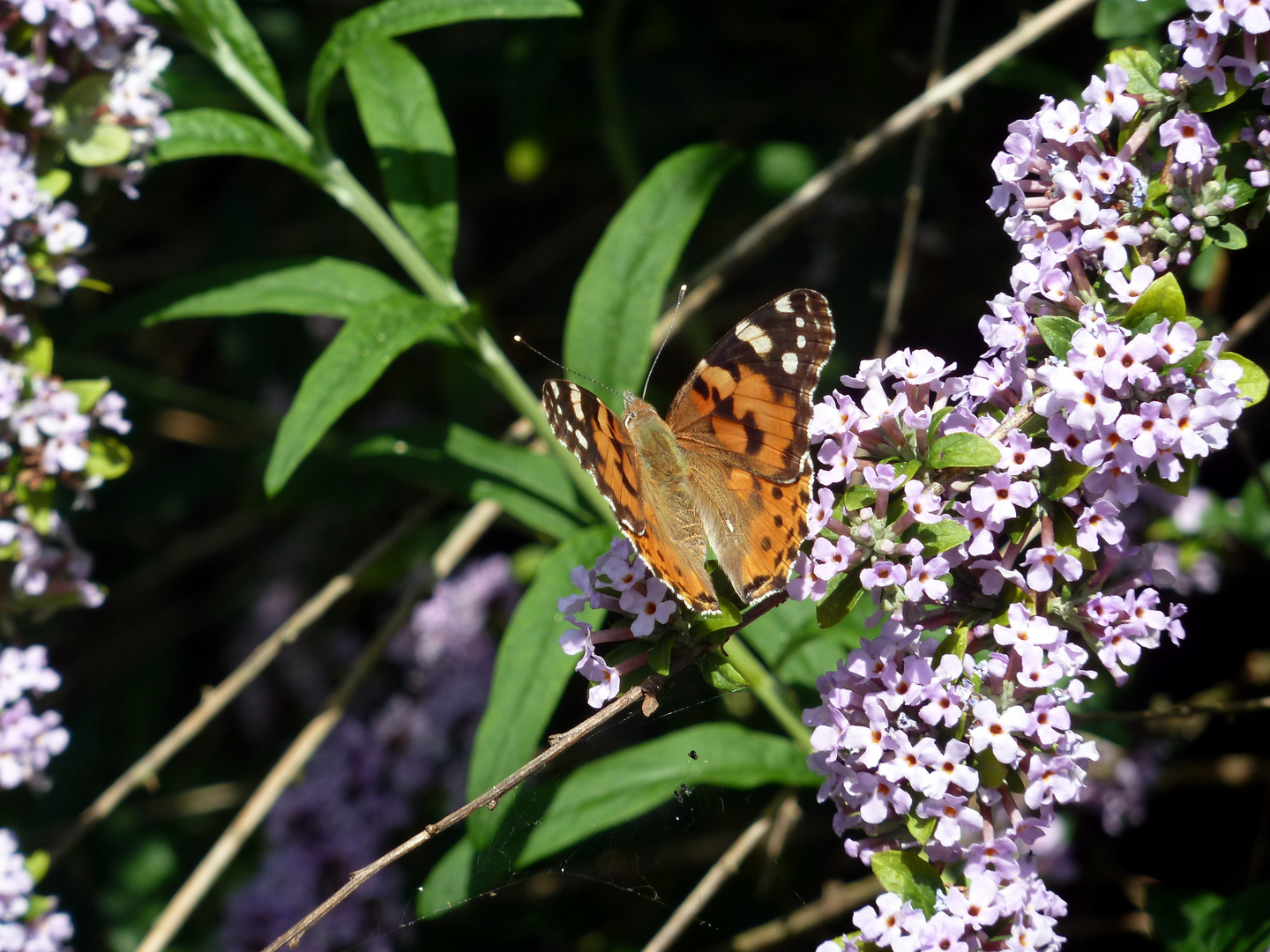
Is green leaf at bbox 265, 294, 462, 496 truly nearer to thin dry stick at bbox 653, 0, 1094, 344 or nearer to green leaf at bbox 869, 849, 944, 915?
thin dry stick at bbox 653, 0, 1094, 344

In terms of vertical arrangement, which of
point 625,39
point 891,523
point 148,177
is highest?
point 148,177

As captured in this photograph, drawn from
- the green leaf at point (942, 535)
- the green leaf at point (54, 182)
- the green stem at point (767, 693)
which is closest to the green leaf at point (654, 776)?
the green stem at point (767, 693)

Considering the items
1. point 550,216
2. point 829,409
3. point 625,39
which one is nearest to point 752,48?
point 625,39

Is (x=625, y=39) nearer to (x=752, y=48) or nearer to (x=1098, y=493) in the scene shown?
(x=752, y=48)

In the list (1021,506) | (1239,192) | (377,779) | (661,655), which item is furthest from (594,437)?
(377,779)

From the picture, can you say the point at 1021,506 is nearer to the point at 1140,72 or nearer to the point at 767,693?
the point at 1140,72

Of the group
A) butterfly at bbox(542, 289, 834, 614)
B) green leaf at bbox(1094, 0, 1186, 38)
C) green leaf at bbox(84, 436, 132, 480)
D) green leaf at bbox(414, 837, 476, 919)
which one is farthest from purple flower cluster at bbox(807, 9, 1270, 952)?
green leaf at bbox(84, 436, 132, 480)
